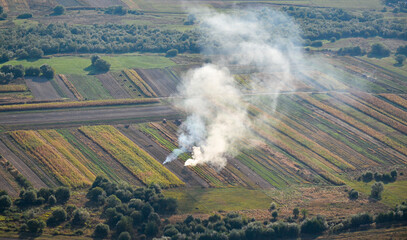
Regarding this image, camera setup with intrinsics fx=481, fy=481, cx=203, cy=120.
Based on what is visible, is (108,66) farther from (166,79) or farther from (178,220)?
(178,220)

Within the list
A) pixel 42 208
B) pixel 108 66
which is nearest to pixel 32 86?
pixel 108 66

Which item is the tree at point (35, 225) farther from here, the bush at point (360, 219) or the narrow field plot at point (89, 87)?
the narrow field plot at point (89, 87)

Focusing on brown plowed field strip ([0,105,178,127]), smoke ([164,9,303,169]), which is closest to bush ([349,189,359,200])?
smoke ([164,9,303,169])

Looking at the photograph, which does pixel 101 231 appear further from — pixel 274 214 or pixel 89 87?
pixel 89 87

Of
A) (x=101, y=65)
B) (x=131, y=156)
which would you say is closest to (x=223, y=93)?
(x=101, y=65)

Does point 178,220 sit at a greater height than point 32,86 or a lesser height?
lesser

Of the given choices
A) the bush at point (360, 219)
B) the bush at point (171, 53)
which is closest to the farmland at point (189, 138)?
the bush at point (171, 53)
